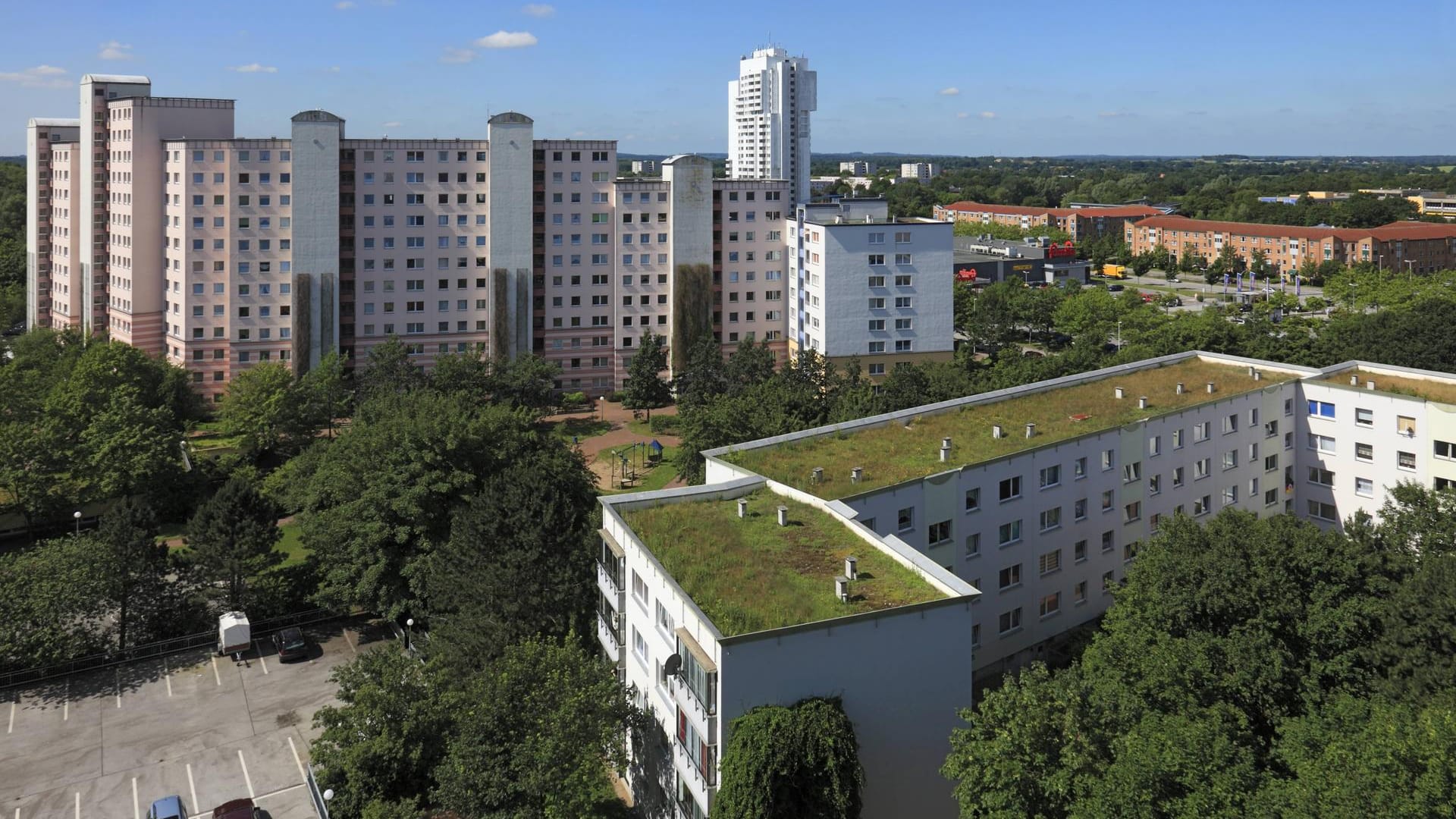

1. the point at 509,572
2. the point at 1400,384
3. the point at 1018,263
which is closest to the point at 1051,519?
the point at 509,572

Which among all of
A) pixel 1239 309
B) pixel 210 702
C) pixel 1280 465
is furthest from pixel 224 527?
pixel 1239 309

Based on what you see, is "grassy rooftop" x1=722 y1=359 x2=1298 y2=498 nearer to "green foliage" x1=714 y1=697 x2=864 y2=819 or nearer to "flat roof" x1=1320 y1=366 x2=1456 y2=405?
"flat roof" x1=1320 y1=366 x2=1456 y2=405

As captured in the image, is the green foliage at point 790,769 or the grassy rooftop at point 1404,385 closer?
the green foliage at point 790,769

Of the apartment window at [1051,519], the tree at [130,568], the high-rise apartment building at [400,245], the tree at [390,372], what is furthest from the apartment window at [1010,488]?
the high-rise apartment building at [400,245]

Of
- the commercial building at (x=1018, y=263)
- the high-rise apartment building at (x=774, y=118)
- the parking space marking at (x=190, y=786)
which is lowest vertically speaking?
the parking space marking at (x=190, y=786)

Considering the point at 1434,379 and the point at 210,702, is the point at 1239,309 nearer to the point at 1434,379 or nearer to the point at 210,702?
the point at 1434,379

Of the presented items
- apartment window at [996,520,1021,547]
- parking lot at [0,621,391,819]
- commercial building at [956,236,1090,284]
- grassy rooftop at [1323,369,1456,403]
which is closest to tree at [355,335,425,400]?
parking lot at [0,621,391,819]

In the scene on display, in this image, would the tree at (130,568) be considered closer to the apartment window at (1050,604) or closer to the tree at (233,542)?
the tree at (233,542)
